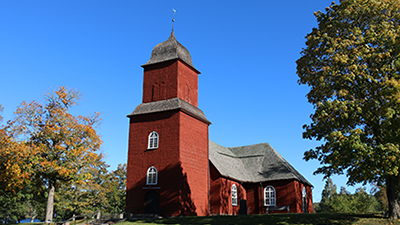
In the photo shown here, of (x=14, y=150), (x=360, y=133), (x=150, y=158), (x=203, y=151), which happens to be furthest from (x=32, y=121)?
(x=360, y=133)

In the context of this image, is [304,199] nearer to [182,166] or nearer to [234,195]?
[234,195]

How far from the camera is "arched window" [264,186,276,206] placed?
32.3 m

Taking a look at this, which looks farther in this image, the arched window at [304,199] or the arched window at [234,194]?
the arched window at [304,199]

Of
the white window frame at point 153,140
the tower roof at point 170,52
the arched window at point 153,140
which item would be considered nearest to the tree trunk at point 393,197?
the white window frame at point 153,140

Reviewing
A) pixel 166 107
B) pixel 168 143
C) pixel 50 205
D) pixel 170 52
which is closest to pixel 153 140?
pixel 168 143

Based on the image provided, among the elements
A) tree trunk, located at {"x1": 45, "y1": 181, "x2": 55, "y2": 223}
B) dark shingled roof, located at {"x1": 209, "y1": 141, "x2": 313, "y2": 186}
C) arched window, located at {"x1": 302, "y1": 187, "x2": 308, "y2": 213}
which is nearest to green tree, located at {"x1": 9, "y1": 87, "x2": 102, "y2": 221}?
tree trunk, located at {"x1": 45, "y1": 181, "x2": 55, "y2": 223}

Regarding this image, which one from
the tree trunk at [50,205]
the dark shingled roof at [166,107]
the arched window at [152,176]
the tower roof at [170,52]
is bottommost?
the tree trunk at [50,205]

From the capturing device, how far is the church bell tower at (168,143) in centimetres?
2542

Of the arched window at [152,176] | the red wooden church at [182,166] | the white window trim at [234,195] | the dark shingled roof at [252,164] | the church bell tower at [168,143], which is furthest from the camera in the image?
the dark shingled roof at [252,164]

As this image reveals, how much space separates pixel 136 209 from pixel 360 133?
58.4ft

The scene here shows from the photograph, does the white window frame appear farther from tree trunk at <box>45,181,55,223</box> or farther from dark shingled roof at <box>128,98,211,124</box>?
tree trunk at <box>45,181,55,223</box>

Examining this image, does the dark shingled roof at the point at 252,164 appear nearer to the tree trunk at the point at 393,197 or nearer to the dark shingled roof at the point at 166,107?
the dark shingled roof at the point at 166,107

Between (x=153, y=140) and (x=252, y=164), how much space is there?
1389 centimetres

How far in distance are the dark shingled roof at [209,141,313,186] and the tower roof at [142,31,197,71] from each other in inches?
395
